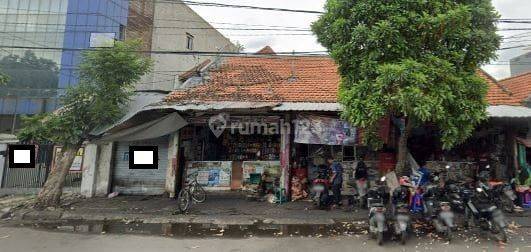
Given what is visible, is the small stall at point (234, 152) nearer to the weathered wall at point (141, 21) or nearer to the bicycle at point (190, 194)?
the bicycle at point (190, 194)

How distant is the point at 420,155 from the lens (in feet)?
38.2

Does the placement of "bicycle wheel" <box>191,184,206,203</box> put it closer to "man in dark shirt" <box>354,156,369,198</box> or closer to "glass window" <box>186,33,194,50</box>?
"man in dark shirt" <box>354,156,369,198</box>

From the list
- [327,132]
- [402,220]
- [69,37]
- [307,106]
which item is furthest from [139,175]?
[69,37]

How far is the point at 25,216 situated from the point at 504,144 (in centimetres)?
1412

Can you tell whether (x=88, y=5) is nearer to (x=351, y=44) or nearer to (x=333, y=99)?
(x=333, y=99)

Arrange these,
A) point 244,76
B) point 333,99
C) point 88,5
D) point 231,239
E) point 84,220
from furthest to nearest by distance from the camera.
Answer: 1. point 88,5
2. point 244,76
3. point 333,99
4. point 84,220
5. point 231,239

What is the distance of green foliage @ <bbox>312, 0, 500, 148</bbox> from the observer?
6.87 meters

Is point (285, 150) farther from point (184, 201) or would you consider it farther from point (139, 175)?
point (139, 175)

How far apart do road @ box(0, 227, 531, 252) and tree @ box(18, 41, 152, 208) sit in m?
3.57

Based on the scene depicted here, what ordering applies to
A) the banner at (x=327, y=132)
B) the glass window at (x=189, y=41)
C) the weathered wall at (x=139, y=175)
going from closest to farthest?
1. the banner at (x=327, y=132)
2. the weathered wall at (x=139, y=175)
3. the glass window at (x=189, y=41)

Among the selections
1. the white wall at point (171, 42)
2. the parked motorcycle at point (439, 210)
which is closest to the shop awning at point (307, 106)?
the parked motorcycle at point (439, 210)

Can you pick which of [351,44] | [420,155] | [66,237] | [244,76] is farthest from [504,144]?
[66,237]

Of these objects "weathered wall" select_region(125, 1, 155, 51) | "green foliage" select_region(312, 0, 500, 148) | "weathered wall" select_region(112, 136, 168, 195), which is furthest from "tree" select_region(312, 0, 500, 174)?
"weathered wall" select_region(125, 1, 155, 51)

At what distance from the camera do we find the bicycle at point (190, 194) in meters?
9.82
